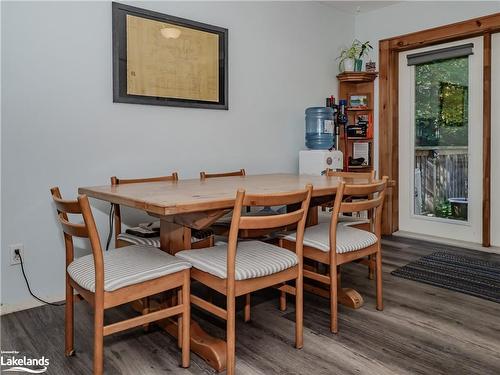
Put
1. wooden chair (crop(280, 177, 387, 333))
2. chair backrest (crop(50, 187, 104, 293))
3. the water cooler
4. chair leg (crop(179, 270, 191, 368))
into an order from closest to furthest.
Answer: chair backrest (crop(50, 187, 104, 293)) → chair leg (crop(179, 270, 191, 368)) → wooden chair (crop(280, 177, 387, 333)) → the water cooler

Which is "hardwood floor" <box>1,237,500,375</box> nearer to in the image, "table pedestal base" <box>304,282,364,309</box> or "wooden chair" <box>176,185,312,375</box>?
"table pedestal base" <box>304,282,364,309</box>

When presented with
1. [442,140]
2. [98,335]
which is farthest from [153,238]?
[442,140]

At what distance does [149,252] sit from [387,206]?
3.20m

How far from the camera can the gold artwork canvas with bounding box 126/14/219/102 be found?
2848 mm

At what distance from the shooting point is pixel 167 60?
9.86 feet

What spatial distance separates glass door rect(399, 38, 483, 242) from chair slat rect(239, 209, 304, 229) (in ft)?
9.60

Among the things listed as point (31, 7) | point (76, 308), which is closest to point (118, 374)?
point (76, 308)

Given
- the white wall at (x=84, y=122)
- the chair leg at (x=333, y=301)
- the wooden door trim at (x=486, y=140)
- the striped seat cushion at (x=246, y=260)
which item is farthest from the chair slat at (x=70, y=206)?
the wooden door trim at (x=486, y=140)

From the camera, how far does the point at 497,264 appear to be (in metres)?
3.33

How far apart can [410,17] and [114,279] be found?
3945 millimetres

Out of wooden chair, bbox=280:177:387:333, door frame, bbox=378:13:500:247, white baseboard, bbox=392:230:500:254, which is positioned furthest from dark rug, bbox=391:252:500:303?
wooden chair, bbox=280:177:387:333

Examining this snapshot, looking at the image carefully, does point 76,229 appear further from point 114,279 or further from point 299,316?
point 299,316

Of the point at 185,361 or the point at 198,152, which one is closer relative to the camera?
the point at 185,361

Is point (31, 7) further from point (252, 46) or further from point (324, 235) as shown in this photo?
point (324, 235)
